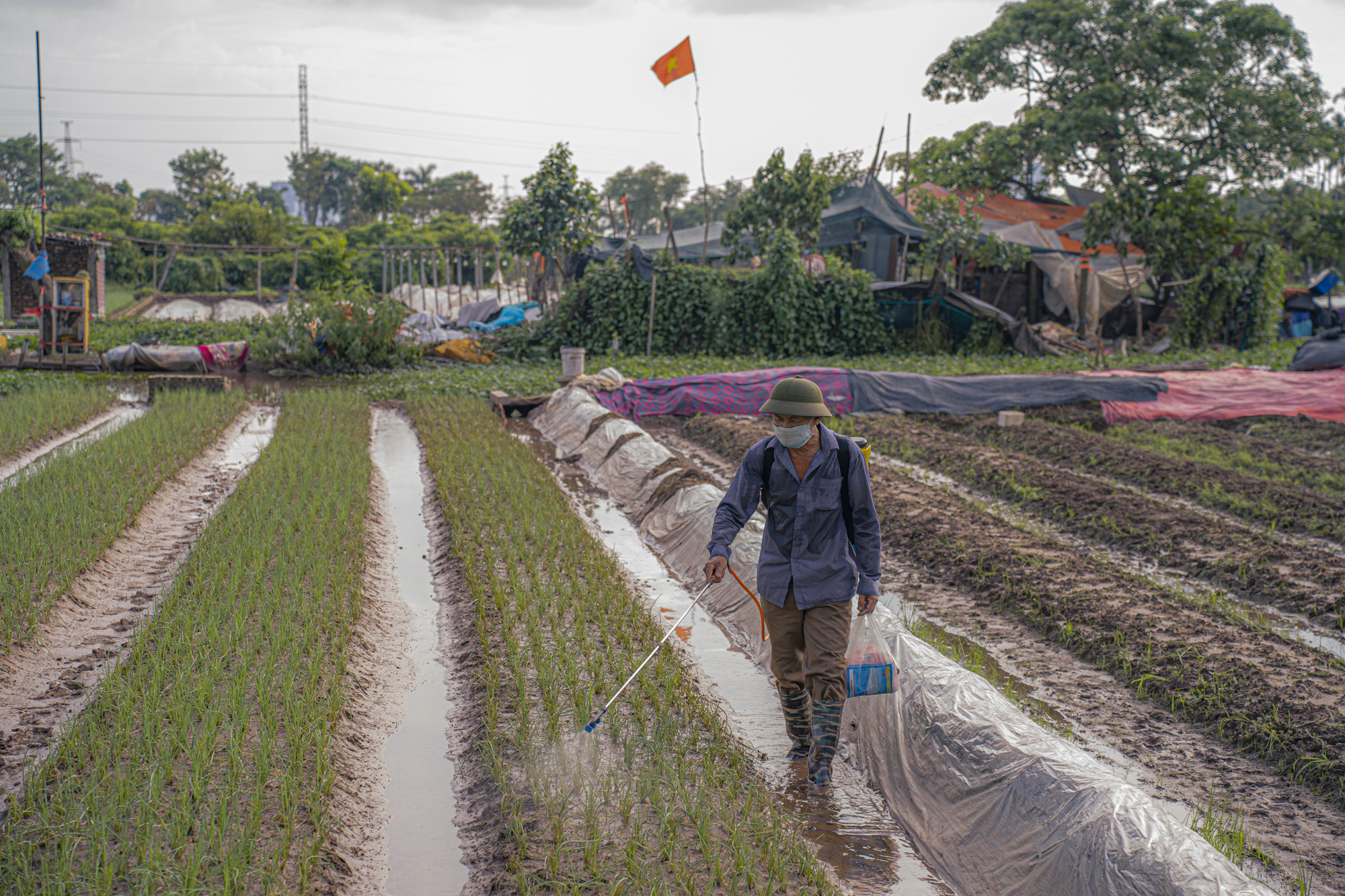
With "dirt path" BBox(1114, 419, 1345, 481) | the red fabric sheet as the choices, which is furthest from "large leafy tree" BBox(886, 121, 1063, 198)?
"dirt path" BBox(1114, 419, 1345, 481)

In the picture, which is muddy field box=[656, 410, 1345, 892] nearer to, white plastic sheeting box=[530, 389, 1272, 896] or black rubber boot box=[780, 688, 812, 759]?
white plastic sheeting box=[530, 389, 1272, 896]

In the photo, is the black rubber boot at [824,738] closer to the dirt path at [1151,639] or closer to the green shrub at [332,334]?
the dirt path at [1151,639]

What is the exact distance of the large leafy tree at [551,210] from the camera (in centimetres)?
1847

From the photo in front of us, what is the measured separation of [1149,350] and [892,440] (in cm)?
1258

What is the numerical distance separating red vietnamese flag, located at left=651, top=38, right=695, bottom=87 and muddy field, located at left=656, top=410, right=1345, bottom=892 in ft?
39.0

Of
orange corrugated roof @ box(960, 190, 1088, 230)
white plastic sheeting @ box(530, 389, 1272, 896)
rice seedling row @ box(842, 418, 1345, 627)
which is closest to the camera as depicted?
white plastic sheeting @ box(530, 389, 1272, 896)

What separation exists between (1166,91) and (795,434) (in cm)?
2642

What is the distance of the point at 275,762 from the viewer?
3.26 metres

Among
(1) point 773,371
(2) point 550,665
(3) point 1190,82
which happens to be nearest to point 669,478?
(2) point 550,665

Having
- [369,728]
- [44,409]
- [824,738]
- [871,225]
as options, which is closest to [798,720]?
[824,738]

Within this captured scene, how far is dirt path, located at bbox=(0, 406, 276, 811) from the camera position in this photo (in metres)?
3.57

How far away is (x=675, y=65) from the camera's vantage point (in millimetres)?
18156

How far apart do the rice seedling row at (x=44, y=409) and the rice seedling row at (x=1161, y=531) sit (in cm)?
872

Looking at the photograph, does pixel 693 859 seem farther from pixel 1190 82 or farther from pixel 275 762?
pixel 1190 82
